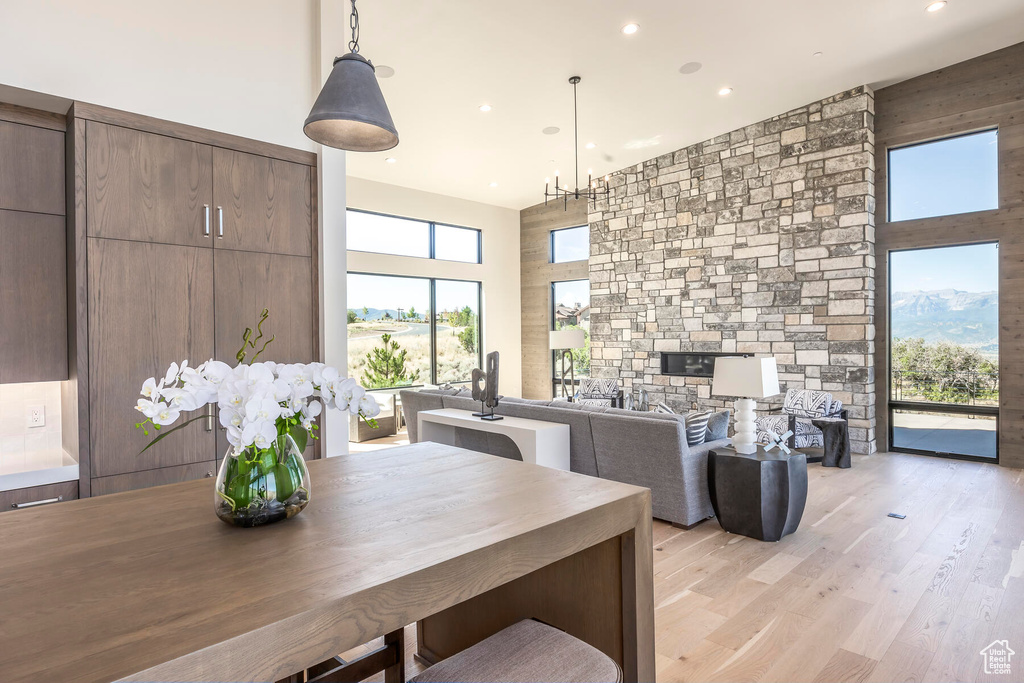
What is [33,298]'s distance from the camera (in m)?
2.35

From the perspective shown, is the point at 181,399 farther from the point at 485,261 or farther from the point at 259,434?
the point at 485,261

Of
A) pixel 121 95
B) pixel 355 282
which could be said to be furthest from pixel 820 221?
pixel 121 95

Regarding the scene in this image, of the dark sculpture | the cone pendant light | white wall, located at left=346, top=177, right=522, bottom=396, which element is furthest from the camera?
white wall, located at left=346, top=177, right=522, bottom=396

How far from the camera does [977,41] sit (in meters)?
5.19

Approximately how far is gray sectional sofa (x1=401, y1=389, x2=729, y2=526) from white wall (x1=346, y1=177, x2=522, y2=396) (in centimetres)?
427

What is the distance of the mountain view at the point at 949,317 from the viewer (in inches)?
217

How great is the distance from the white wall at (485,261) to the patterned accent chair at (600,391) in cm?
203

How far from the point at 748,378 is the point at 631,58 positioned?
336 centimetres

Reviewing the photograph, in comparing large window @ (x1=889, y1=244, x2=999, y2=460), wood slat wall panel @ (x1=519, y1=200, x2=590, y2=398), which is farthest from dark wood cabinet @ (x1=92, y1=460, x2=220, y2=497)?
wood slat wall panel @ (x1=519, y1=200, x2=590, y2=398)

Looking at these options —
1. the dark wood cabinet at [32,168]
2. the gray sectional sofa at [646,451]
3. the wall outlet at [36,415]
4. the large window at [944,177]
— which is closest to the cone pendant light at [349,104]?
the dark wood cabinet at [32,168]

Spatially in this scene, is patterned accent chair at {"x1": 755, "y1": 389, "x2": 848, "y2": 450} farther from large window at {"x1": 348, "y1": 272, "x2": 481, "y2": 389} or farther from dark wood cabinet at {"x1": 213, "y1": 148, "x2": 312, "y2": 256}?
large window at {"x1": 348, "y1": 272, "x2": 481, "y2": 389}

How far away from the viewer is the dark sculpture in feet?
15.2

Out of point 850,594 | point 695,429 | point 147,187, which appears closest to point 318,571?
point 147,187

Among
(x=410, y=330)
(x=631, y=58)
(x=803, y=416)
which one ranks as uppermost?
(x=631, y=58)
